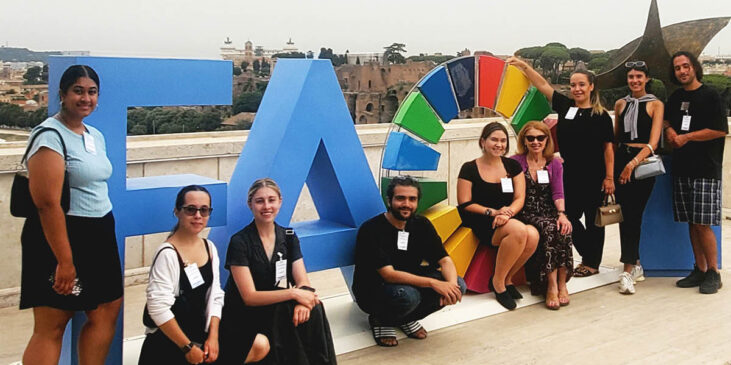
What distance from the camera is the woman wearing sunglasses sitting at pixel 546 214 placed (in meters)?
4.88

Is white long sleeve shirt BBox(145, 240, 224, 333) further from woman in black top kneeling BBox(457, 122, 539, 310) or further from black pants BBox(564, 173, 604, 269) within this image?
black pants BBox(564, 173, 604, 269)

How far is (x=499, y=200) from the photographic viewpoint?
476cm

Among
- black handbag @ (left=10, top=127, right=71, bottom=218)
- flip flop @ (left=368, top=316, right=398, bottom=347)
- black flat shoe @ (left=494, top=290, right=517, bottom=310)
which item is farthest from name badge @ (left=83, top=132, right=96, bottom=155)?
black flat shoe @ (left=494, top=290, right=517, bottom=310)

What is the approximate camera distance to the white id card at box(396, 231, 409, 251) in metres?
4.00

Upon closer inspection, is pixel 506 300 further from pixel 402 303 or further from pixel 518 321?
pixel 402 303

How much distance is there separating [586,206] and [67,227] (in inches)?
142

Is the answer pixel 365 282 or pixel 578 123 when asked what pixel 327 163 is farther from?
pixel 578 123

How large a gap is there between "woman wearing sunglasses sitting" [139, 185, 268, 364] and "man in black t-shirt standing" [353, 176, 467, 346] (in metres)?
0.90

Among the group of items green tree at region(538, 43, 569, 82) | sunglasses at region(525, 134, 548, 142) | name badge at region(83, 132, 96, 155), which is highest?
green tree at region(538, 43, 569, 82)

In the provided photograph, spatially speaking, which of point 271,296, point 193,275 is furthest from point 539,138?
point 193,275

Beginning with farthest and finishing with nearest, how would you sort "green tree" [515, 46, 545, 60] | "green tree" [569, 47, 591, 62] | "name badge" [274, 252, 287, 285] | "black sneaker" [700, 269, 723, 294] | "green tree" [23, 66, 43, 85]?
"green tree" [569, 47, 591, 62] → "green tree" [515, 46, 545, 60] → "black sneaker" [700, 269, 723, 294] → "green tree" [23, 66, 43, 85] → "name badge" [274, 252, 287, 285]

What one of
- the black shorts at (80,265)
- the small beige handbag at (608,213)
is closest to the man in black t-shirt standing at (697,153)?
the small beige handbag at (608,213)

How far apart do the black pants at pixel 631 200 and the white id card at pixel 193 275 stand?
3.37 meters

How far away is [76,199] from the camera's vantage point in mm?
2885
